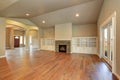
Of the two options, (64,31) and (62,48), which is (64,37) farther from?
(62,48)

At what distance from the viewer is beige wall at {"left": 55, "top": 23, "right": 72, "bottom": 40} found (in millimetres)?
8548

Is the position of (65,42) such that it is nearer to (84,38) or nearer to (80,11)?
(84,38)

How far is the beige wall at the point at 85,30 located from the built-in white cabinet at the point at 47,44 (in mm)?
2656

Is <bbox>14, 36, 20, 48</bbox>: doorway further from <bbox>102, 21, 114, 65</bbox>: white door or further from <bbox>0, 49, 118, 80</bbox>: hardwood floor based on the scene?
<bbox>102, 21, 114, 65</bbox>: white door

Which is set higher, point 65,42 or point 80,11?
point 80,11

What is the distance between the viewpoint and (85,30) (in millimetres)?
8625

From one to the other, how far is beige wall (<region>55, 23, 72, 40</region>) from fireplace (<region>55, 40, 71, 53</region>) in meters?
0.37

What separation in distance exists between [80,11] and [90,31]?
2.75 m

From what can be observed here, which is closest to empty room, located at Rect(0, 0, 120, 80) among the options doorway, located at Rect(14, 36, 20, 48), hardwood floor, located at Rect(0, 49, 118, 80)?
hardwood floor, located at Rect(0, 49, 118, 80)

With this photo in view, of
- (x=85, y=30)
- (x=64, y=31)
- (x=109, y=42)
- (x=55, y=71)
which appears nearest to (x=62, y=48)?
(x=64, y=31)

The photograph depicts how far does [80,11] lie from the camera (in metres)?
6.36

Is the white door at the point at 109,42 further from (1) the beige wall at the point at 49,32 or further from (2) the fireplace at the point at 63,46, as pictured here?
(1) the beige wall at the point at 49,32

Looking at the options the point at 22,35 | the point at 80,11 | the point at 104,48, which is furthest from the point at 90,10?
the point at 22,35

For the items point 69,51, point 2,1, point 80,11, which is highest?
point 80,11
